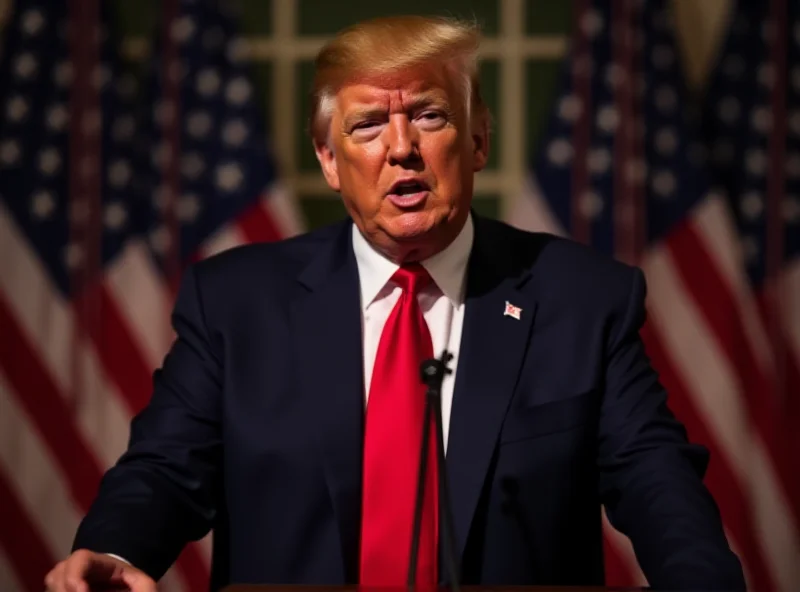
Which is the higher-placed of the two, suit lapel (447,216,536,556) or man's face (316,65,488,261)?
man's face (316,65,488,261)

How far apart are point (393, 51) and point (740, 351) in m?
2.45

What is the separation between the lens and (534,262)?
2193 millimetres

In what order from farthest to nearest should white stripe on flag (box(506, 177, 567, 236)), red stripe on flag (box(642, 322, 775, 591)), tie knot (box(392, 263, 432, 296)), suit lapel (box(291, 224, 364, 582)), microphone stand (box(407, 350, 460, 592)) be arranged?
white stripe on flag (box(506, 177, 567, 236)) → red stripe on flag (box(642, 322, 775, 591)) → tie knot (box(392, 263, 432, 296)) → suit lapel (box(291, 224, 364, 582)) → microphone stand (box(407, 350, 460, 592))

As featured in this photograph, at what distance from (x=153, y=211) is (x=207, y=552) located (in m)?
1.22

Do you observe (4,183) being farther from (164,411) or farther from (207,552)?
(164,411)

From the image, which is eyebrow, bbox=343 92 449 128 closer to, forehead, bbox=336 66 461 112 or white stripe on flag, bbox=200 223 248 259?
forehead, bbox=336 66 461 112

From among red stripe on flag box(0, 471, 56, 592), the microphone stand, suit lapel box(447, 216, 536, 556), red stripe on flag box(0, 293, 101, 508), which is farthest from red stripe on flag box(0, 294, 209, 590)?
the microphone stand

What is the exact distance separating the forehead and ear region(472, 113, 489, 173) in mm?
132

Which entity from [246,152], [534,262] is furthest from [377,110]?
[246,152]

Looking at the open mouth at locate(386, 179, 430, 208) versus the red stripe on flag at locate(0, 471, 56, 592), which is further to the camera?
the red stripe on flag at locate(0, 471, 56, 592)

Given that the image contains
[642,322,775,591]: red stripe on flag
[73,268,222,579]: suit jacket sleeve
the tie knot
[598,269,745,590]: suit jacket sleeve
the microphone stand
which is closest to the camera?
the microphone stand

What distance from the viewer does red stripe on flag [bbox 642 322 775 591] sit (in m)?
3.96

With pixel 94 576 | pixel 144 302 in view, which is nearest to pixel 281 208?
pixel 144 302

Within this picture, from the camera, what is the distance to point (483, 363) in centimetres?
199
